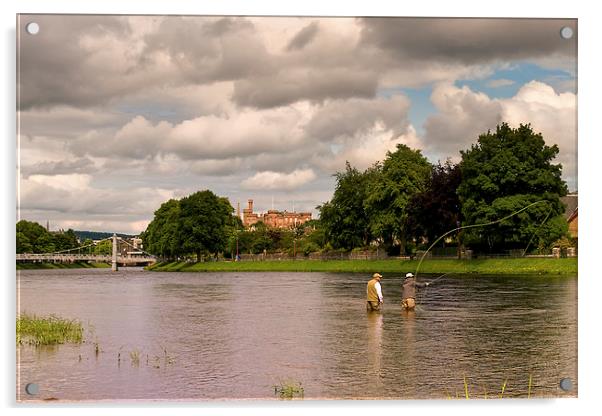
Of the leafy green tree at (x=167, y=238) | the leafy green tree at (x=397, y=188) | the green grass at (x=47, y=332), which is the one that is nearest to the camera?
the green grass at (x=47, y=332)

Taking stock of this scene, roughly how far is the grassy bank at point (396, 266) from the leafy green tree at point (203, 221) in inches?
105

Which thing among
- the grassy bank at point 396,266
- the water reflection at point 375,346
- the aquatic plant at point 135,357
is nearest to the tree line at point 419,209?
the grassy bank at point 396,266

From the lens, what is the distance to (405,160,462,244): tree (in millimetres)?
55531

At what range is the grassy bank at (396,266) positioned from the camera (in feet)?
150

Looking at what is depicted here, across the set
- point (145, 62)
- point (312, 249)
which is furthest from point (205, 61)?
point (312, 249)

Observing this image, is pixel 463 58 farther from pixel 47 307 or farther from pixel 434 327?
pixel 47 307

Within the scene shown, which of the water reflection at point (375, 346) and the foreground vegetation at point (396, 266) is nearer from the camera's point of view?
the water reflection at point (375, 346)

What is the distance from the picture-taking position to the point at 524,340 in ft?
57.1

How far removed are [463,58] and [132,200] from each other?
7.28m

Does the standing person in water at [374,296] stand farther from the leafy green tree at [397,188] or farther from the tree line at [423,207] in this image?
the leafy green tree at [397,188]

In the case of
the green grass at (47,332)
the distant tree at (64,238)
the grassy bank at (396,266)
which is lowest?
the grassy bank at (396,266)

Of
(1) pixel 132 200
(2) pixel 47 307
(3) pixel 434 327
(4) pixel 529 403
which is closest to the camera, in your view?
(4) pixel 529 403
